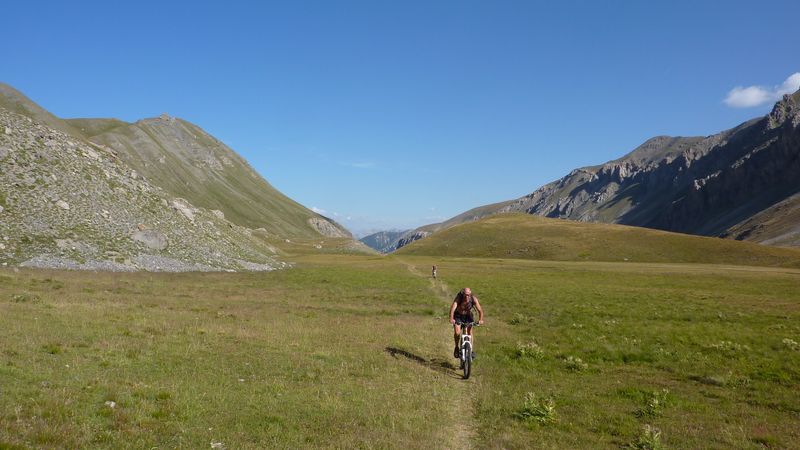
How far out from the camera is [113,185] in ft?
197

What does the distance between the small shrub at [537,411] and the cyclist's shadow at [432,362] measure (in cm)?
450

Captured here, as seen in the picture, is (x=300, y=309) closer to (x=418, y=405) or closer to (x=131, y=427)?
(x=418, y=405)

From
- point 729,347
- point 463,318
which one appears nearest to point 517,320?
point 729,347

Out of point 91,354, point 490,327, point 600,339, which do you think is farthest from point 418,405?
point 490,327

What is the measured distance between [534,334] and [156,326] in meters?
20.6

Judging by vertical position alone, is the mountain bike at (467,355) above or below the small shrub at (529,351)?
above

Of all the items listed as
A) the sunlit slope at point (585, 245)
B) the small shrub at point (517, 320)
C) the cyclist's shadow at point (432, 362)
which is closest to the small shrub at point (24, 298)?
the cyclist's shadow at point (432, 362)

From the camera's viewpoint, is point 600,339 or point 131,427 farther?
point 600,339

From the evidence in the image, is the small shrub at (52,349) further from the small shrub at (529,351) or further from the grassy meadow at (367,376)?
the small shrub at (529,351)

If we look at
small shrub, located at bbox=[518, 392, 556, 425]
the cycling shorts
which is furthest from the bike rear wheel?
small shrub, located at bbox=[518, 392, 556, 425]

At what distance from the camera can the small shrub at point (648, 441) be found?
38.6ft

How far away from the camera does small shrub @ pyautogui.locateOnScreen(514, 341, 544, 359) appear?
2211cm

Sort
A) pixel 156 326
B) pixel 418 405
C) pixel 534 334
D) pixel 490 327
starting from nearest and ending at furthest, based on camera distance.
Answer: pixel 418 405 < pixel 156 326 < pixel 534 334 < pixel 490 327

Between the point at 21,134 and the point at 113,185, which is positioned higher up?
the point at 21,134
